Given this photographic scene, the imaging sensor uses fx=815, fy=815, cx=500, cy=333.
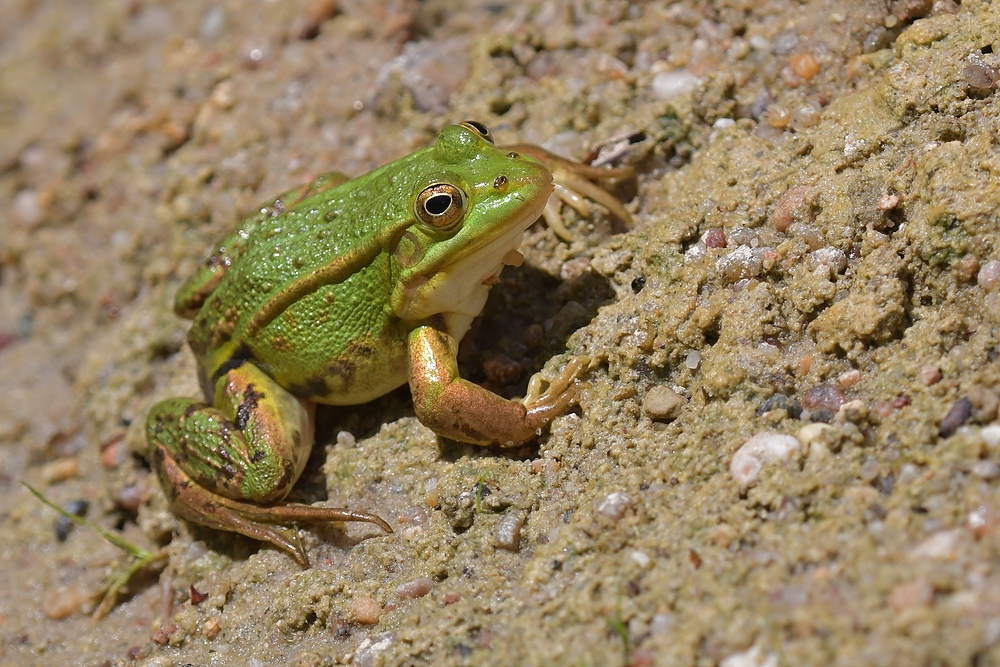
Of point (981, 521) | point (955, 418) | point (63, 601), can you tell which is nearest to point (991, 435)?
point (955, 418)

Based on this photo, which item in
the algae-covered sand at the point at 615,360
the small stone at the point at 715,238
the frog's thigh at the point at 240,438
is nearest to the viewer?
the algae-covered sand at the point at 615,360

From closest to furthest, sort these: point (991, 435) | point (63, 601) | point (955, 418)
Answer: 1. point (991, 435)
2. point (955, 418)
3. point (63, 601)

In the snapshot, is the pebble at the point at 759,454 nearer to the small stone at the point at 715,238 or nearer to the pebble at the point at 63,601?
the small stone at the point at 715,238

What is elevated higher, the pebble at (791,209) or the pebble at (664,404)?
the pebble at (791,209)

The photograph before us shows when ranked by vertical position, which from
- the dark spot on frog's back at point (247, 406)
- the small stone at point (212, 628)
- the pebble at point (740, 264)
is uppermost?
the dark spot on frog's back at point (247, 406)

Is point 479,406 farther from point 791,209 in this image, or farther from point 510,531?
point 791,209

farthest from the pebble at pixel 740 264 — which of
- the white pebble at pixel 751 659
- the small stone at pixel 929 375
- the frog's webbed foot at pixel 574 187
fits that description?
the white pebble at pixel 751 659

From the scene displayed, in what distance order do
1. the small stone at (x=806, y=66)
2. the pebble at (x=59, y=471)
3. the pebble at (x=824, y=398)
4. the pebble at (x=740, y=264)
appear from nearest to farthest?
the pebble at (x=824, y=398) < the pebble at (x=740, y=264) < the small stone at (x=806, y=66) < the pebble at (x=59, y=471)
